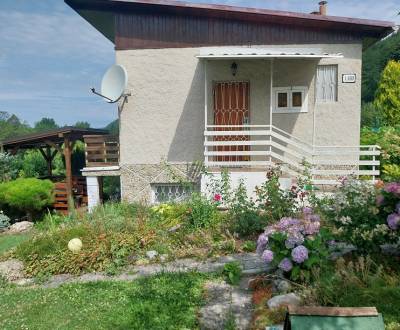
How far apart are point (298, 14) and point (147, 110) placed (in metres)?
5.03

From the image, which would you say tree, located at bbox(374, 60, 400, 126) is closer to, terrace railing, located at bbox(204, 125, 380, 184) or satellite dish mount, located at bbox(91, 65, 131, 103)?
terrace railing, located at bbox(204, 125, 380, 184)

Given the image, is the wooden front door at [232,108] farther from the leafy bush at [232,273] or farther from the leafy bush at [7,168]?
the leafy bush at [7,168]

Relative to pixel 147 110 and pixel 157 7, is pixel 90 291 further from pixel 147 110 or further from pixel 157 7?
pixel 157 7

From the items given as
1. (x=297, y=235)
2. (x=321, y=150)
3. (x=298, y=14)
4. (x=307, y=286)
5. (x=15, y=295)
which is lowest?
(x=15, y=295)

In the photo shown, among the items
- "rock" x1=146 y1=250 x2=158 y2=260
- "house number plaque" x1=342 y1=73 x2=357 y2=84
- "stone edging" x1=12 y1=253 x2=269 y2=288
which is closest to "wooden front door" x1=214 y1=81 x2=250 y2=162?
"house number plaque" x1=342 y1=73 x2=357 y2=84

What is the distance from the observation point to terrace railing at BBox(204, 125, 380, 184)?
9008mm

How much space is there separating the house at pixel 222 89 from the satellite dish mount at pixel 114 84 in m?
0.42

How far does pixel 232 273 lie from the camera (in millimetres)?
5203

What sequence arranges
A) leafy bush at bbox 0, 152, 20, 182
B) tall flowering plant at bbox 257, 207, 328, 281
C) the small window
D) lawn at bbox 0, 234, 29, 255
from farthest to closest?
leafy bush at bbox 0, 152, 20, 182 < the small window < lawn at bbox 0, 234, 29, 255 < tall flowering plant at bbox 257, 207, 328, 281

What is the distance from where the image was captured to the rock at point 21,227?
10.5 meters

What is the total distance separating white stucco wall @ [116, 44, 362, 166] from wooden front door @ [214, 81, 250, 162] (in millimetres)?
186

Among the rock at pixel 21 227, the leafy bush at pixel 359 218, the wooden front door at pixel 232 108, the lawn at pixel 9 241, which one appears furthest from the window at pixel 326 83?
the rock at pixel 21 227

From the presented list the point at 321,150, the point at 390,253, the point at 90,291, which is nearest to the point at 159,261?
the point at 90,291

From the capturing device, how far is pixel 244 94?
1037 cm
